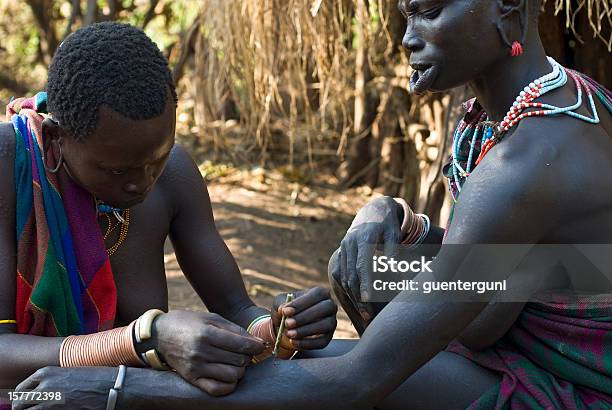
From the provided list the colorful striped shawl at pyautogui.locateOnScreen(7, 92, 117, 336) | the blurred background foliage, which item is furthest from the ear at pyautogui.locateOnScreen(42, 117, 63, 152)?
the blurred background foliage

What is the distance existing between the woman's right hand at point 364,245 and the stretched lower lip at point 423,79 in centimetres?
42

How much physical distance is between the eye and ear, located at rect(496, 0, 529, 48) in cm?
14

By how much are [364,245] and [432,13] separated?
25.4 inches

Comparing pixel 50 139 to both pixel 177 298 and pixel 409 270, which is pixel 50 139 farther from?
pixel 177 298

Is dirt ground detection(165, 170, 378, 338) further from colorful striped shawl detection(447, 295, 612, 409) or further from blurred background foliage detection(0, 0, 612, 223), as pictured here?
colorful striped shawl detection(447, 295, 612, 409)

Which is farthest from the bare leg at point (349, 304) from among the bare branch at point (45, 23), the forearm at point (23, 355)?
the bare branch at point (45, 23)

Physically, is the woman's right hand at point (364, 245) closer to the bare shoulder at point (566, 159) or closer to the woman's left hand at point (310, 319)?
the woman's left hand at point (310, 319)

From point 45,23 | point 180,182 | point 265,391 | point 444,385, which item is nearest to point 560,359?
point 444,385

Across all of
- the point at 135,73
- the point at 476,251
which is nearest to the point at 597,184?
the point at 476,251

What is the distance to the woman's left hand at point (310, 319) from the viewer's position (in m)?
2.39

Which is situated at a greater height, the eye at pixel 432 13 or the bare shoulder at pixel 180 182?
the eye at pixel 432 13

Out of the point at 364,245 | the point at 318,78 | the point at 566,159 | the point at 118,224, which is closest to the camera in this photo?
the point at 566,159

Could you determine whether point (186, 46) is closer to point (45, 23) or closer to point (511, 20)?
point (45, 23)

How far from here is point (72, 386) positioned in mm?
2254
